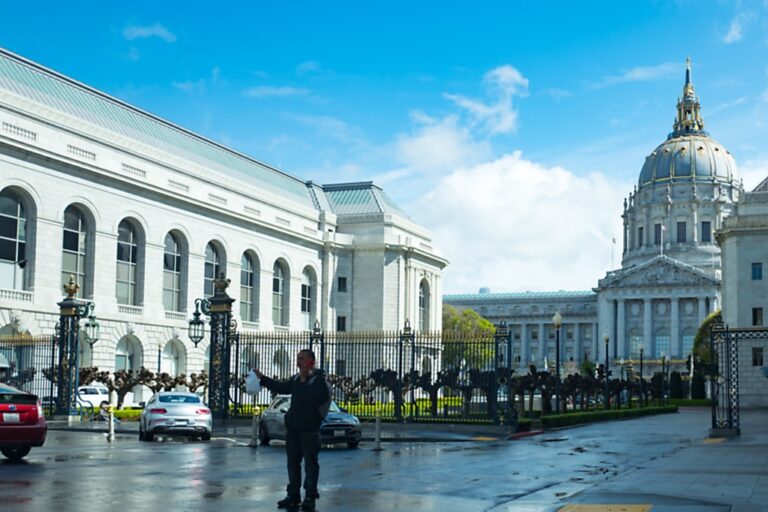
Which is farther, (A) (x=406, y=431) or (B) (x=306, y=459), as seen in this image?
(A) (x=406, y=431)

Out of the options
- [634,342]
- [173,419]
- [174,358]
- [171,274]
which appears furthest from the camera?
[634,342]

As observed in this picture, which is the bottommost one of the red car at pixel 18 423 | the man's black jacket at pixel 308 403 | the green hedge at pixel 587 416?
the green hedge at pixel 587 416

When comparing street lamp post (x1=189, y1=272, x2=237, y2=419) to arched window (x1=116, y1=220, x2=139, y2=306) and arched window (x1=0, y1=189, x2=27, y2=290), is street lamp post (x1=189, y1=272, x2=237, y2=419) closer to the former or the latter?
arched window (x1=0, y1=189, x2=27, y2=290)

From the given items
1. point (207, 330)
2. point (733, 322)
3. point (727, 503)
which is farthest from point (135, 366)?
point (727, 503)

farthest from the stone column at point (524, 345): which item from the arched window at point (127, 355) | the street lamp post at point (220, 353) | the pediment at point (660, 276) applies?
the street lamp post at point (220, 353)

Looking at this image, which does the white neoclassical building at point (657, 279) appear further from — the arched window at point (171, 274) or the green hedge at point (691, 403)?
the arched window at point (171, 274)

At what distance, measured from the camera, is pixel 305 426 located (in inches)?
527

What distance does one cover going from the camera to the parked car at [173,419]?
28.4 meters

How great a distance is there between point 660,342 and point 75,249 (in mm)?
115409

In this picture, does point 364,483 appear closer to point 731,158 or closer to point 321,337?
point 321,337

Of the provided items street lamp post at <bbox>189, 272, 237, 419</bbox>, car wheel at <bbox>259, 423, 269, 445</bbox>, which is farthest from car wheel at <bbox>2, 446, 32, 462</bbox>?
street lamp post at <bbox>189, 272, 237, 419</bbox>

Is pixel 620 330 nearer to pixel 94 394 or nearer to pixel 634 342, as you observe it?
pixel 634 342

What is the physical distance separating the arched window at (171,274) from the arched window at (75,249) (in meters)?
8.33

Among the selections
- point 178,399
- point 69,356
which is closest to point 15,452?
point 178,399
